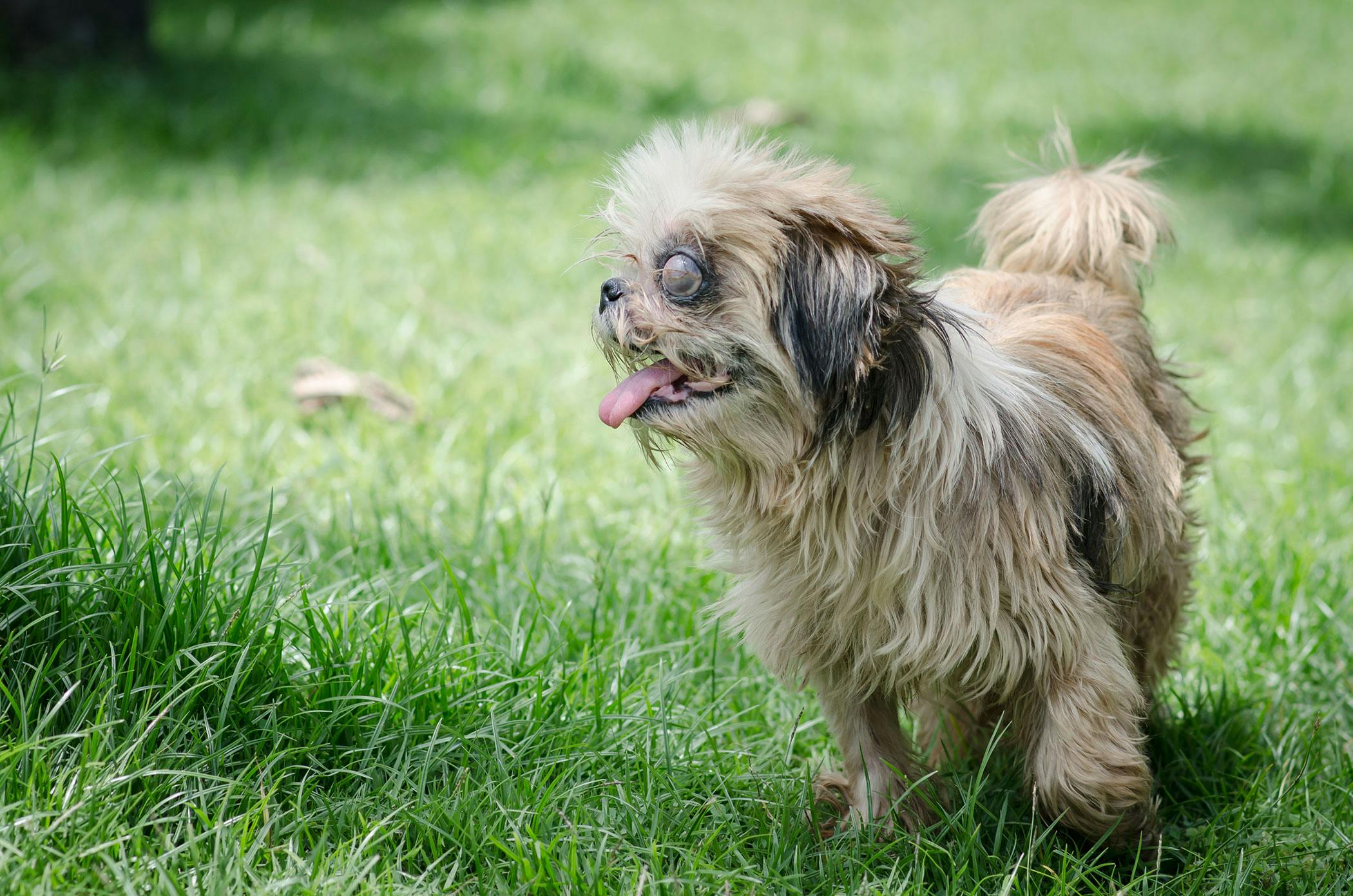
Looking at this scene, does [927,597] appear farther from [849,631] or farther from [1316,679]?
[1316,679]

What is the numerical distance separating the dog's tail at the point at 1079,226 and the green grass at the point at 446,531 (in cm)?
42

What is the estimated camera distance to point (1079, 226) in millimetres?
3422

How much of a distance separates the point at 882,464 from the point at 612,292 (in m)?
0.64

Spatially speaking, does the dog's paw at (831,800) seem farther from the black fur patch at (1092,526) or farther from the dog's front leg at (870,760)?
the black fur patch at (1092,526)

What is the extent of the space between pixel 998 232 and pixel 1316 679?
1.55 m

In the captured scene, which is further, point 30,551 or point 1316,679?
point 1316,679

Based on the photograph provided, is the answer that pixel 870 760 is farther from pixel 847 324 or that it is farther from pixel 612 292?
pixel 612 292

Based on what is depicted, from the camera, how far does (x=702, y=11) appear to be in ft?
43.4

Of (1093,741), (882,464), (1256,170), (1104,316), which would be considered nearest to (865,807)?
(1093,741)

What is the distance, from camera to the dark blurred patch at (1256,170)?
9.34m

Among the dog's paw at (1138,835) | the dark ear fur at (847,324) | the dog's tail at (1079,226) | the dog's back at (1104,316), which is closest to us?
the dark ear fur at (847,324)

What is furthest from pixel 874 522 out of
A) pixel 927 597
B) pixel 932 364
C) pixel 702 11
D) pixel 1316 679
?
pixel 702 11

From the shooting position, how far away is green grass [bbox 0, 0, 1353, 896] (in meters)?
2.50

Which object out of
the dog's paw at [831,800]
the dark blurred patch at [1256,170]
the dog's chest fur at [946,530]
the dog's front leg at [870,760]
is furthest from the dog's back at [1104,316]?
the dark blurred patch at [1256,170]
